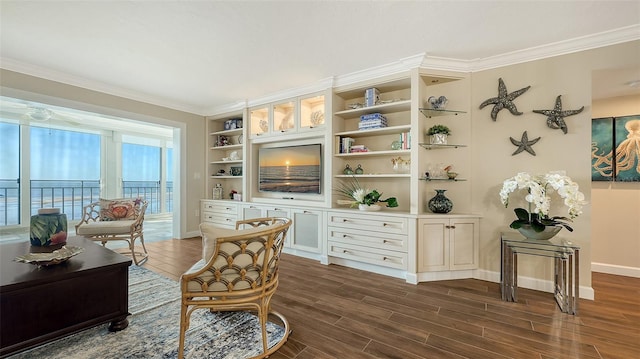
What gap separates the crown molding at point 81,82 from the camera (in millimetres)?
3170

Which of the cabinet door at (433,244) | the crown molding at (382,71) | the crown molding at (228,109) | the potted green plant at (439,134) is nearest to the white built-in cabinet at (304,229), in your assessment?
the cabinet door at (433,244)

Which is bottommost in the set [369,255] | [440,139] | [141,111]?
[369,255]

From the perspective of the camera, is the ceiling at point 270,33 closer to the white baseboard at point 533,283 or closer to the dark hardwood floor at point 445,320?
the white baseboard at point 533,283

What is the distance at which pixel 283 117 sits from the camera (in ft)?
14.3

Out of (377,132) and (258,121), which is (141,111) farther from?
(377,132)

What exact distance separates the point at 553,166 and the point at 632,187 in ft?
4.58

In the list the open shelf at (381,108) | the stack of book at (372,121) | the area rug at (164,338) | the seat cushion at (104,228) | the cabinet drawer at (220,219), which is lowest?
the area rug at (164,338)

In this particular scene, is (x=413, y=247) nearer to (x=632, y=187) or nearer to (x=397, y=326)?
(x=397, y=326)

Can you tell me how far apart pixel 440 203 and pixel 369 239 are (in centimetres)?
92

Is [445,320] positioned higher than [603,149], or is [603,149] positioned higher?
[603,149]

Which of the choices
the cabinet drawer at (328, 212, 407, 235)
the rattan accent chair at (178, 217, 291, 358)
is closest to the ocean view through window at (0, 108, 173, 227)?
the cabinet drawer at (328, 212, 407, 235)

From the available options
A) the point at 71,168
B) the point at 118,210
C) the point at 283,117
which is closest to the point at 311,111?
the point at 283,117

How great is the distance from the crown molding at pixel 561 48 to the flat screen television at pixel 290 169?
90.9 inches

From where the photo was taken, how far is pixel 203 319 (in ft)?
6.74
